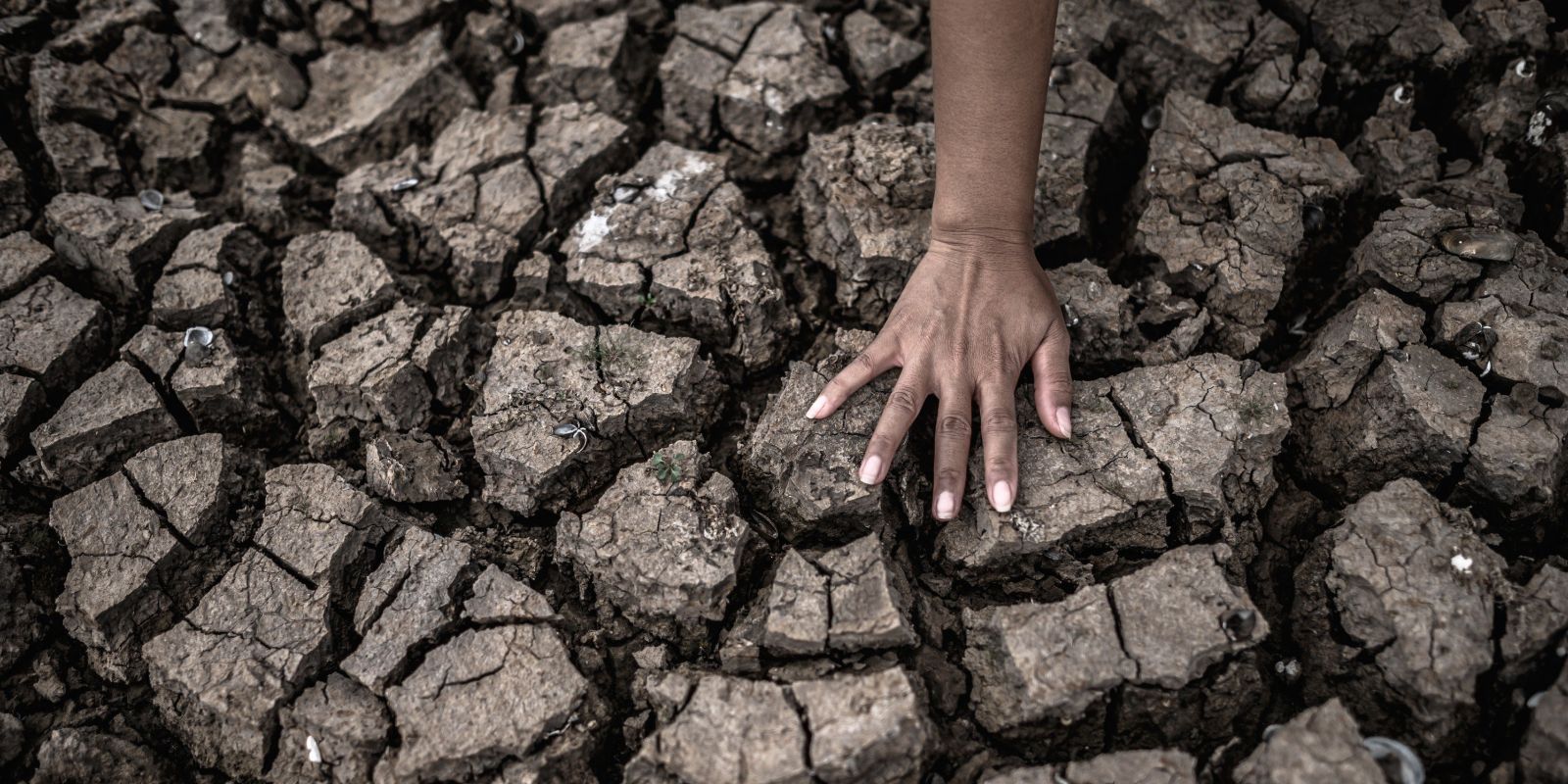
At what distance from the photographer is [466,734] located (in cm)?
193

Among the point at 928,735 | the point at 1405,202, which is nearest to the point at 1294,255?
the point at 1405,202

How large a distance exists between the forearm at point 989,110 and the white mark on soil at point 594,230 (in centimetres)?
103

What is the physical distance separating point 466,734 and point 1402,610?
Result: 208cm

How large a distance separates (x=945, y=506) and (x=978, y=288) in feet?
1.85

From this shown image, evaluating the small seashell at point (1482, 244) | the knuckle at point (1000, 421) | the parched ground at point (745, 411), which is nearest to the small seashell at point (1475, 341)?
the parched ground at point (745, 411)

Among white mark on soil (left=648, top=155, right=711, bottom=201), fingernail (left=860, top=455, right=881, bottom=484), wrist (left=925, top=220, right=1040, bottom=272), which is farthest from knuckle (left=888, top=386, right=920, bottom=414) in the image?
white mark on soil (left=648, top=155, right=711, bottom=201)

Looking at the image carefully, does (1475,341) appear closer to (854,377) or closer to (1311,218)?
(1311,218)

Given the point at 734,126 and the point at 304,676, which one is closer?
the point at 304,676

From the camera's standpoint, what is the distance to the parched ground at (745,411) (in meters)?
1.94

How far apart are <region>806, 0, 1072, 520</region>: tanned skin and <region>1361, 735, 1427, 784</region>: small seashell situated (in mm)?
880

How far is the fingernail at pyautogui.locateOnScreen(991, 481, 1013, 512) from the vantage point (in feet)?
6.80

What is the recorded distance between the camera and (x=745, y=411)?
2.50 m

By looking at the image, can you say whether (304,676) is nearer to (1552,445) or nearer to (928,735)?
(928,735)

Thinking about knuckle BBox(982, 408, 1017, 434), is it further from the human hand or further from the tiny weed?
the tiny weed
